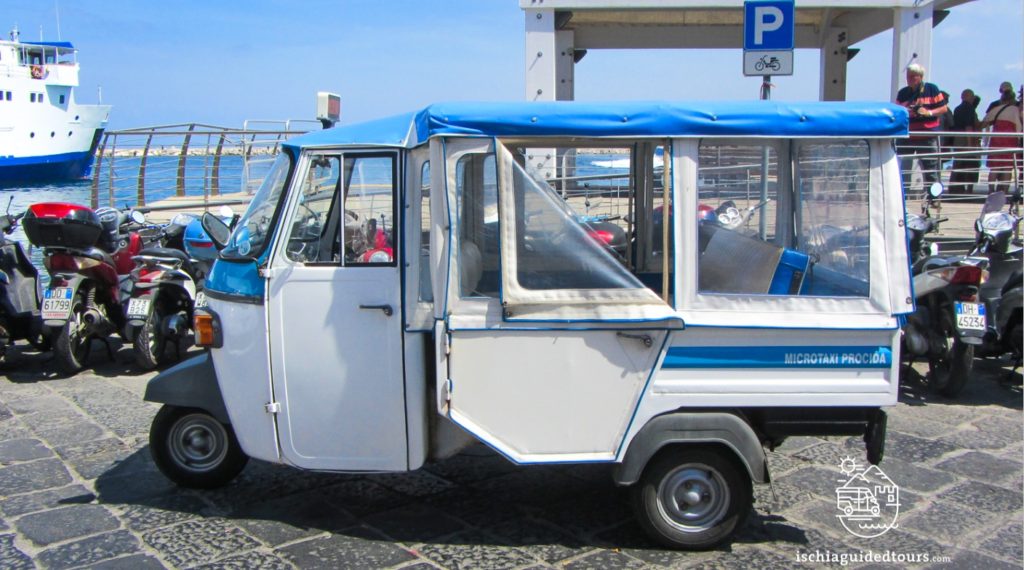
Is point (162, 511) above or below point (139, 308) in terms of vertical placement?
below

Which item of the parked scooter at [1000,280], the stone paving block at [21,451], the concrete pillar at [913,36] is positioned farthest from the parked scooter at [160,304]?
the concrete pillar at [913,36]

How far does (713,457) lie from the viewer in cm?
388

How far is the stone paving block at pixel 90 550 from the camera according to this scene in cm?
388

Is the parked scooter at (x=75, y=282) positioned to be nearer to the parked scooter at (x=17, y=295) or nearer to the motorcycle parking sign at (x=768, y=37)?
the parked scooter at (x=17, y=295)

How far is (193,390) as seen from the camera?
4.48 m

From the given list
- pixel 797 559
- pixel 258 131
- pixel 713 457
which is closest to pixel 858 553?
pixel 797 559

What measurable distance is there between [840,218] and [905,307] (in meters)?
0.55

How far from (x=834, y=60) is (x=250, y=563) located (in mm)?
13794

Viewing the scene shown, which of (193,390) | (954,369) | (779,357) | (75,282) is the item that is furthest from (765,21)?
(75,282)

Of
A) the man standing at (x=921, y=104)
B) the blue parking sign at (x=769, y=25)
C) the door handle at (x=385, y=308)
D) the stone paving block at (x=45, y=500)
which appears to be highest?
the blue parking sign at (x=769, y=25)

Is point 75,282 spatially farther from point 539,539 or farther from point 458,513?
point 539,539

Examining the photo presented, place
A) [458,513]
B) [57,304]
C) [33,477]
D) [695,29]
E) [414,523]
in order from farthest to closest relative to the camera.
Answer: [695,29] → [57,304] → [33,477] → [458,513] → [414,523]

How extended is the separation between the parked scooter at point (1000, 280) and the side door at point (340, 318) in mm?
4858

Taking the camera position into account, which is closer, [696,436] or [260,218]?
[696,436]
